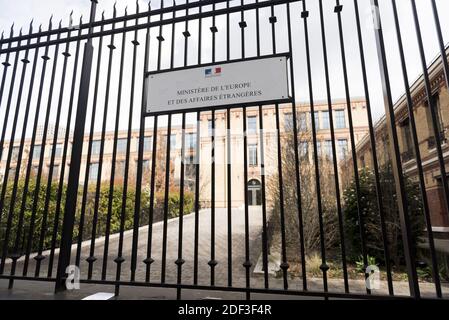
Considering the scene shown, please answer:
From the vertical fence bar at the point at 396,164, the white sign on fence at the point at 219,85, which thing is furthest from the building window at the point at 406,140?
the white sign on fence at the point at 219,85

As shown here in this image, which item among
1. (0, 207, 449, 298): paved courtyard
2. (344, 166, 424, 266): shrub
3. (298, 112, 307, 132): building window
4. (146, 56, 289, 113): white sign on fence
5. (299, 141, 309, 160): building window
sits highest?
(298, 112, 307, 132): building window

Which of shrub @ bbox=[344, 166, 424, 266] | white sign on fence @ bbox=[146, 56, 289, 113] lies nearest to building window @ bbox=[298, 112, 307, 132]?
shrub @ bbox=[344, 166, 424, 266]

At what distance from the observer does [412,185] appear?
8.10 m

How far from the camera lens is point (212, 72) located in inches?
104

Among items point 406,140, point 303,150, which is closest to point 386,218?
point 303,150

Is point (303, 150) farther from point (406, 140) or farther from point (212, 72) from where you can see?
point (406, 140)

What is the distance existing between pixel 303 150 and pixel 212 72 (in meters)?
7.03

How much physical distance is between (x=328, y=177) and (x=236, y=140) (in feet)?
55.2

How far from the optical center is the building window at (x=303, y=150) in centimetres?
875

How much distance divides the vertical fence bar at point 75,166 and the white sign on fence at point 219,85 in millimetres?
782

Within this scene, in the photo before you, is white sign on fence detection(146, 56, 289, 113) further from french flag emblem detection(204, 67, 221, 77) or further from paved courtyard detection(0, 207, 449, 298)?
paved courtyard detection(0, 207, 449, 298)

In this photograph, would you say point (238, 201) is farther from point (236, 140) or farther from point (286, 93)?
point (286, 93)

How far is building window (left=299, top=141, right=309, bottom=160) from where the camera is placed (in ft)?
28.7
